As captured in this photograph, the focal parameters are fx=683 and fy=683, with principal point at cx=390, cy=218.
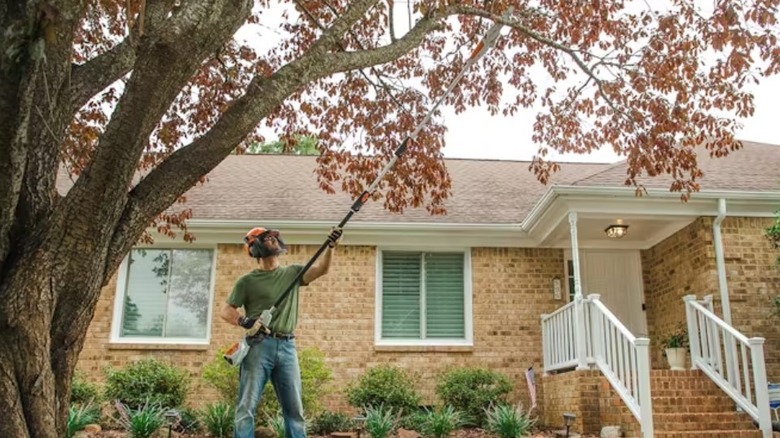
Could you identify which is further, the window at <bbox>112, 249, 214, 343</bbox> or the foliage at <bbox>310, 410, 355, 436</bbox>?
the window at <bbox>112, 249, 214, 343</bbox>

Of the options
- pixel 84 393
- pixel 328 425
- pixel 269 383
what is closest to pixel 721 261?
pixel 328 425

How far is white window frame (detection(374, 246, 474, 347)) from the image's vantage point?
1049cm

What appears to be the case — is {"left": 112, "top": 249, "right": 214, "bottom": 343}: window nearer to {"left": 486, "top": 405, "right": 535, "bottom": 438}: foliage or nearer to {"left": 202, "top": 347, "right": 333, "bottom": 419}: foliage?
{"left": 202, "top": 347, "right": 333, "bottom": 419}: foliage

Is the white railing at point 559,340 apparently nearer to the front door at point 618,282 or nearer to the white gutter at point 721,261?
the front door at point 618,282

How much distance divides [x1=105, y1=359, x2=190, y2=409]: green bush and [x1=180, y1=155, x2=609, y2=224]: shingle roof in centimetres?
243

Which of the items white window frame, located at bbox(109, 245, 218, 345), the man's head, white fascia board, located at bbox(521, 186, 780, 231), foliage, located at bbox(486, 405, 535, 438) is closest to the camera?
the man's head

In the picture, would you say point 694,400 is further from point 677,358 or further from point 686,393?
point 677,358

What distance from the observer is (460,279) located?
433 inches

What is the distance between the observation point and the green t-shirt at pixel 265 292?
469 cm

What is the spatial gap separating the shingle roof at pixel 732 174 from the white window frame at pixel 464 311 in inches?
94.4

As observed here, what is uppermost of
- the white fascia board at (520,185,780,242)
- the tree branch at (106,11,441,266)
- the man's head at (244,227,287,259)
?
the white fascia board at (520,185,780,242)

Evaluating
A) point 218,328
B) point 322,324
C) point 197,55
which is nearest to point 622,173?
point 322,324

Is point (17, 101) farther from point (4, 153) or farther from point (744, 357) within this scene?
point (744, 357)

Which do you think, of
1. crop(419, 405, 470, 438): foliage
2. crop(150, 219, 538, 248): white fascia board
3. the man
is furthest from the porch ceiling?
the man
